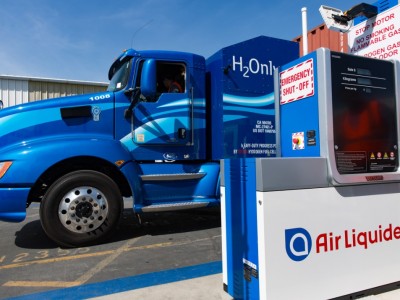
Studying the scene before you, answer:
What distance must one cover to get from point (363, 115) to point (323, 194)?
741mm

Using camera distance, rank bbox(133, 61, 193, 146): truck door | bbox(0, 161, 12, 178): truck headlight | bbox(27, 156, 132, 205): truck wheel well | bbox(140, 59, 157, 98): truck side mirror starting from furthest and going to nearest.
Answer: bbox(133, 61, 193, 146): truck door < bbox(140, 59, 157, 98): truck side mirror < bbox(27, 156, 132, 205): truck wheel well < bbox(0, 161, 12, 178): truck headlight

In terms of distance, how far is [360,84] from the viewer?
273 centimetres

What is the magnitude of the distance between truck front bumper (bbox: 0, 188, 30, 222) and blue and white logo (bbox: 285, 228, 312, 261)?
130 inches

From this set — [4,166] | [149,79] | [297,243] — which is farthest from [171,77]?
[297,243]

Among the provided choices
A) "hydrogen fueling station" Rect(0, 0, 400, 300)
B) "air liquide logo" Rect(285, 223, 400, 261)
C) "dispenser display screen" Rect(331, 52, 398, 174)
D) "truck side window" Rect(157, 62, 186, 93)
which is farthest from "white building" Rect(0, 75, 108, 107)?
"air liquide logo" Rect(285, 223, 400, 261)

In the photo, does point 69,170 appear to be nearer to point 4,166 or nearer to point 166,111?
point 4,166

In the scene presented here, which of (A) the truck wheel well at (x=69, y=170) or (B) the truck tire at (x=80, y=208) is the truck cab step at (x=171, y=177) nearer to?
(A) the truck wheel well at (x=69, y=170)

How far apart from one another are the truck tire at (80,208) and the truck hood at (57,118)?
661mm

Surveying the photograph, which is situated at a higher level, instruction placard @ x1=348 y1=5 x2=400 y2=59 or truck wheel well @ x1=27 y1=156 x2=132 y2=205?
instruction placard @ x1=348 y1=5 x2=400 y2=59

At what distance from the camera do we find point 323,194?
8.16 ft

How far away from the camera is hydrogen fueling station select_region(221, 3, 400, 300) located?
7.66ft

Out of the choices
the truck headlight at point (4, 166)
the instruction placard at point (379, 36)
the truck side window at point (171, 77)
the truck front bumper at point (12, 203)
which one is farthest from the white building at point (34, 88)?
the instruction placard at point (379, 36)

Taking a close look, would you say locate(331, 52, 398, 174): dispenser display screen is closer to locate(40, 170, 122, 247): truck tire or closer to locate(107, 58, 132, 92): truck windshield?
locate(40, 170, 122, 247): truck tire

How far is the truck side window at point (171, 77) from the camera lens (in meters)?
5.20
